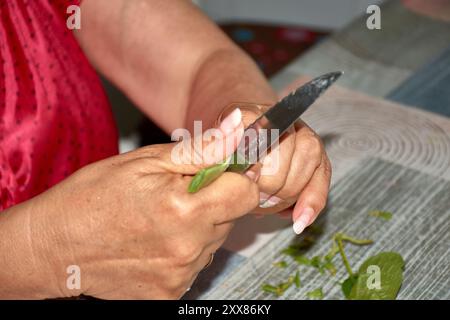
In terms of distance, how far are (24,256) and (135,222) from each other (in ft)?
0.39

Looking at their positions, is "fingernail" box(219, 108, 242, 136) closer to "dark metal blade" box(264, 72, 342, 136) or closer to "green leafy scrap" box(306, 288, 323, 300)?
"dark metal blade" box(264, 72, 342, 136)

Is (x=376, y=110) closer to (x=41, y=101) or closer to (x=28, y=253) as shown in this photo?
(x=41, y=101)

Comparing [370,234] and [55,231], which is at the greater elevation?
[55,231]

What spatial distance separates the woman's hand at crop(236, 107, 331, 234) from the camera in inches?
27.0

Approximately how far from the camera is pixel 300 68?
1208 millimetres

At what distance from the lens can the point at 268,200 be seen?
0.73 m

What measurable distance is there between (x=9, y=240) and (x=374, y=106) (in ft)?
2.04

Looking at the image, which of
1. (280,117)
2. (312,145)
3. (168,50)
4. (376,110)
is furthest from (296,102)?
(376,110)

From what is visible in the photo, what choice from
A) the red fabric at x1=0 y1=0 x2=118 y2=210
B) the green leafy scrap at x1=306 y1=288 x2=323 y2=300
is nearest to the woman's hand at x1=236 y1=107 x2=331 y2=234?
the green leafy scrap at x1=306 y1=288 x2=323 y2=300

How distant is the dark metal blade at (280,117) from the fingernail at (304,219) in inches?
3.4

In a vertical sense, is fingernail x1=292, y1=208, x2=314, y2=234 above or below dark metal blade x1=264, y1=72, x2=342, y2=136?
below

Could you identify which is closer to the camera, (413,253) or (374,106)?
(413,253)
